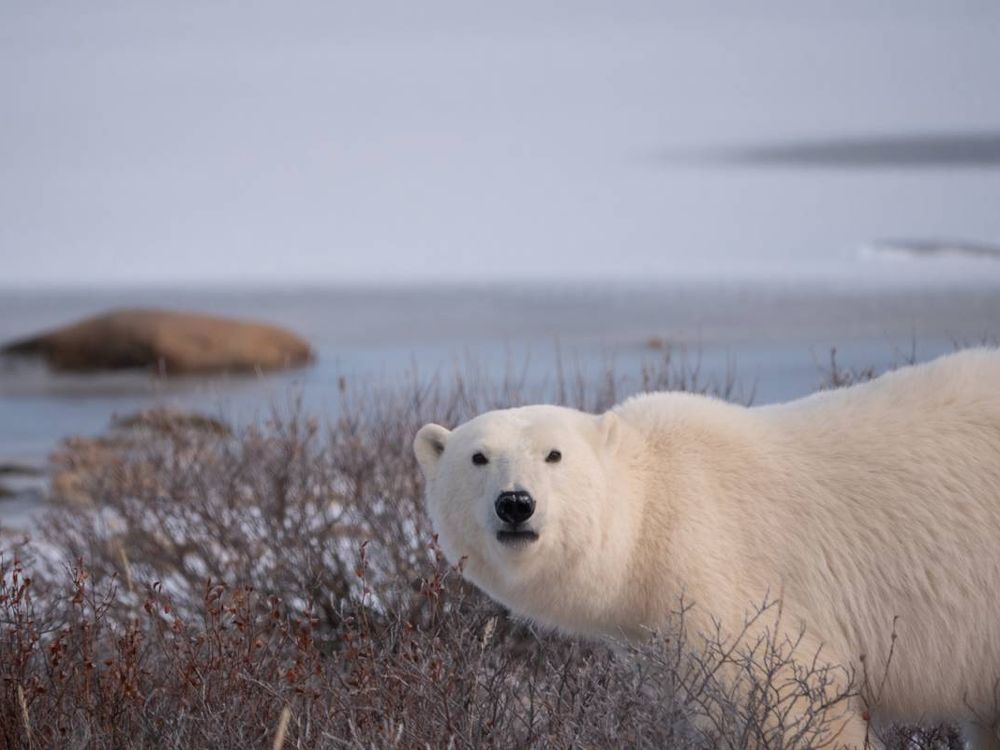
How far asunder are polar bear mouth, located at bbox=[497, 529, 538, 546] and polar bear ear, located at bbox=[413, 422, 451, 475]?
1.21ft

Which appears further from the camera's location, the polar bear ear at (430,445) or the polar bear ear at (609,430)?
the polar bear ear at (430,445)

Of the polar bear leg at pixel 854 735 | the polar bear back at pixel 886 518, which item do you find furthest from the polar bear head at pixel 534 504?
the polar bear leg at pixel 854 735

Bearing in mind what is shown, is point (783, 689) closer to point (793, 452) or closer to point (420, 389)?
point (793, 452)

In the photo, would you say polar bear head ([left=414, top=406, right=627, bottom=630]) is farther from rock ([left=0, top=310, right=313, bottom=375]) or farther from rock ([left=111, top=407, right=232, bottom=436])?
rock ([left=0, top=310, right=313, bottom=375])

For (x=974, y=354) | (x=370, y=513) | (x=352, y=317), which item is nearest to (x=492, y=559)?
(x=974, y=354)

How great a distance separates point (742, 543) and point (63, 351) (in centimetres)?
1713

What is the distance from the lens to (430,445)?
10.5 feet

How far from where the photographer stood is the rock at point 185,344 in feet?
53.9

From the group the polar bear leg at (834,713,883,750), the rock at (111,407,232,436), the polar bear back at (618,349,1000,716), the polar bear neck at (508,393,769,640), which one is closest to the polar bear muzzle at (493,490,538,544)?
the polar bear neck at (508,393,769,640)

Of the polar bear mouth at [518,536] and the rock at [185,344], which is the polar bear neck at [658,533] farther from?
the rock at [185,344]

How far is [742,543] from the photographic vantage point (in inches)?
117

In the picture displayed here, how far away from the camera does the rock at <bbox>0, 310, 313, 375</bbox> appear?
1644 cm

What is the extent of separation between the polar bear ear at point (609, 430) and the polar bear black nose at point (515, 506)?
0.90ft

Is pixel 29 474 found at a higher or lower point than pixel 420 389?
lower
